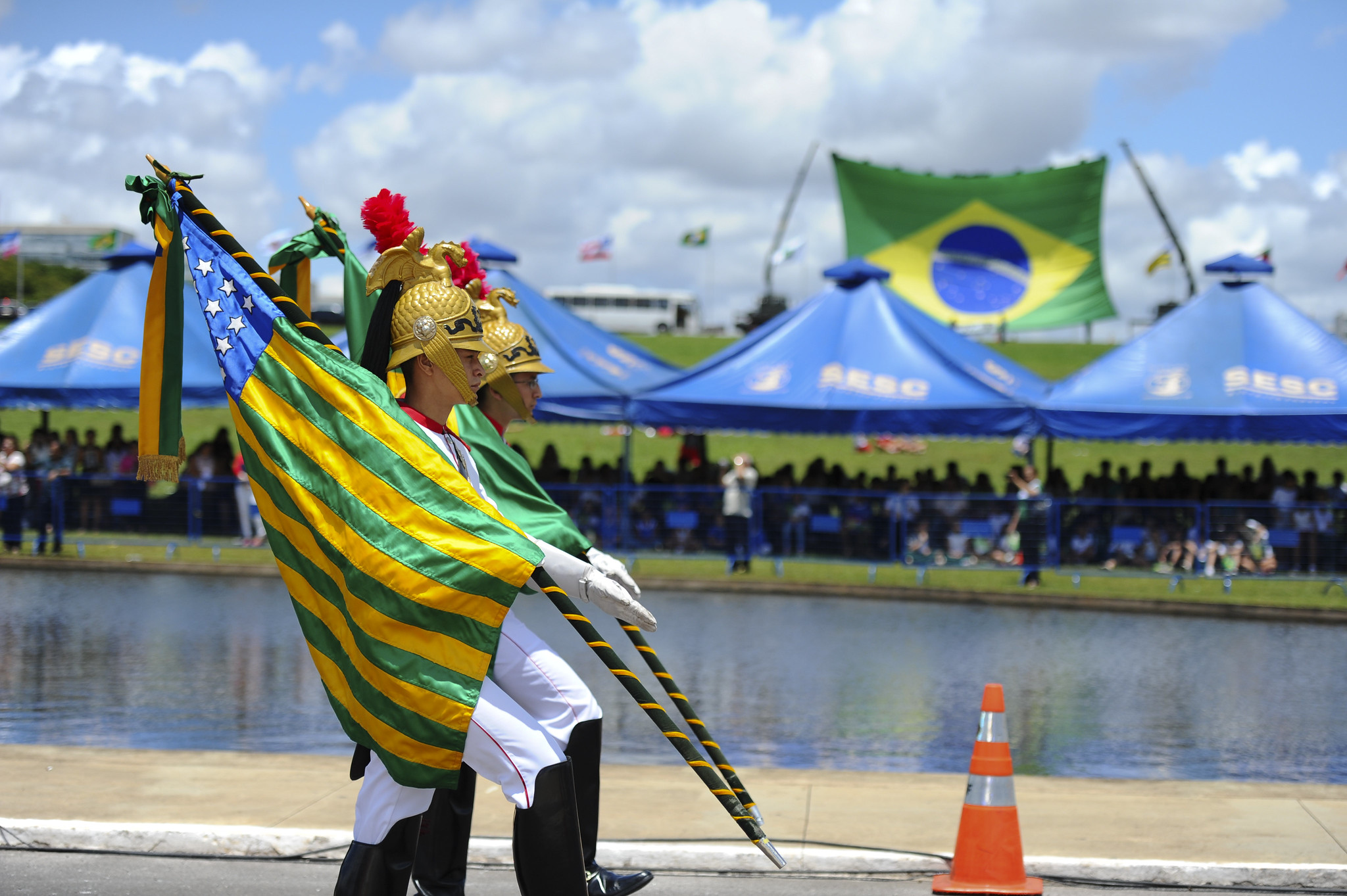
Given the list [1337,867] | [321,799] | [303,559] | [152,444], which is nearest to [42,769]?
[321,799]

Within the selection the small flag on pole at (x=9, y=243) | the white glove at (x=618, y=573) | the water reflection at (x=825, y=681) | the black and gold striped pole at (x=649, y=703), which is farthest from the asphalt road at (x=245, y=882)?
the small flag on pole at (x=9, y=243)

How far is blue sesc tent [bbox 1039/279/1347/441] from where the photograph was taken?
17.5 meters

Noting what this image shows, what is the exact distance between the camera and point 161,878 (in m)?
5.27

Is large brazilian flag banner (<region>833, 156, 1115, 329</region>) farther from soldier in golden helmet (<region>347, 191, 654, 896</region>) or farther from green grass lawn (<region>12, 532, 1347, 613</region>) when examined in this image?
soldier in golden helmet (<region>347, 191, 654, 896</region>)

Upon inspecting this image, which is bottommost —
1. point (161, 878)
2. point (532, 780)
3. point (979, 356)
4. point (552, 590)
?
point (161, 878)

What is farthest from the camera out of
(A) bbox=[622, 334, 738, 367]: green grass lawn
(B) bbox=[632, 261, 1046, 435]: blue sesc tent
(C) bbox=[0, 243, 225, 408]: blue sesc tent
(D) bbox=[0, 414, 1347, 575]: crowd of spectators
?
(A) bbox=[622, 334, 738, 367]: green grass lawn

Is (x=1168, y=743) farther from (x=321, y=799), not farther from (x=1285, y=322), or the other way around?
(x=1285, y=322)

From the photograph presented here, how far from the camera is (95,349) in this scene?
797 inches

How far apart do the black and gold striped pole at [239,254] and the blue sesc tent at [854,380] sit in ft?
48.1

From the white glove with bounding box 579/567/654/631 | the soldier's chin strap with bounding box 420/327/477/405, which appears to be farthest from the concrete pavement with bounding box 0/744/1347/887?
the soldier's chin strap with bounding box 420/327/477/405

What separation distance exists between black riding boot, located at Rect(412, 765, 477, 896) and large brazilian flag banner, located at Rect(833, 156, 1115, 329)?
22625 mm

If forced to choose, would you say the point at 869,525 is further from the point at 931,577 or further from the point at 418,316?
the point at 418,316

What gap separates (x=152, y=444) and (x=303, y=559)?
0.79 m

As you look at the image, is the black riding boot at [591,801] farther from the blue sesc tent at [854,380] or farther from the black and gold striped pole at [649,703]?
the blue sesc tent at [854,380]
